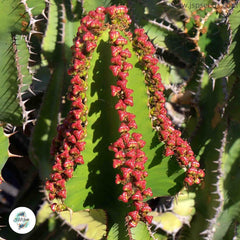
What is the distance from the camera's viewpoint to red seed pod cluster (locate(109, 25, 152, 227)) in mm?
949

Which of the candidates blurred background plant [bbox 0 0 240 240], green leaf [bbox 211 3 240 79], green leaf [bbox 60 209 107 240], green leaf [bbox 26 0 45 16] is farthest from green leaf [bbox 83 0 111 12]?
green leaf [bbox 60 209 107 240]

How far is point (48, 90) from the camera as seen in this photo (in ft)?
4.40

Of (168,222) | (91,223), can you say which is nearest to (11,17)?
(91,223)

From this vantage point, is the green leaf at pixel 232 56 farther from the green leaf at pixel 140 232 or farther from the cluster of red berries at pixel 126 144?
the green leaf at pixel 140 232

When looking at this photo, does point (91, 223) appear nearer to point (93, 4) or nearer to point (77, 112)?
point (77, 112)

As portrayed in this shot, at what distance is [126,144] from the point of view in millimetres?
970

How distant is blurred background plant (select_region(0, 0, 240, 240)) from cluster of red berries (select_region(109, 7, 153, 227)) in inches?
5.1

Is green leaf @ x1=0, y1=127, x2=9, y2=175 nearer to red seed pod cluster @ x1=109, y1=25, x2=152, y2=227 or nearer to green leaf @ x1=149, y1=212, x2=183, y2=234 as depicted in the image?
red seed pod cluster @ x1=109, y1=25, x2=152, y2=227

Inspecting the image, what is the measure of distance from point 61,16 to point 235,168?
0.89 metres

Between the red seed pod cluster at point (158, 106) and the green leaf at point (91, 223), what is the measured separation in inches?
14.4

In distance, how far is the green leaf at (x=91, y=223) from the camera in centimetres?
123

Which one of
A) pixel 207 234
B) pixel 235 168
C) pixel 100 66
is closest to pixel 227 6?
pixel 235 168

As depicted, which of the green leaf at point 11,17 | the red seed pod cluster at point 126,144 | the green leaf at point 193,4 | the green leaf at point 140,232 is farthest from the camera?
the green leaf at point 193,4

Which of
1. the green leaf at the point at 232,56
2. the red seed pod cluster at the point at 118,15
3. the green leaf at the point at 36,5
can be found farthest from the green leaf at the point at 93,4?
the green leaf at the point at 232,56
